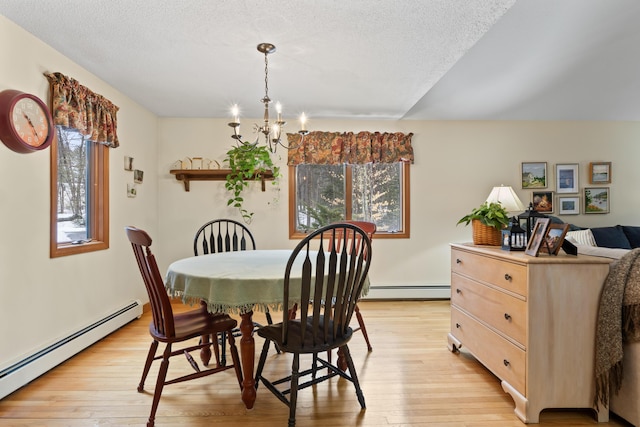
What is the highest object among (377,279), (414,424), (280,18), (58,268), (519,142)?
(280,18)

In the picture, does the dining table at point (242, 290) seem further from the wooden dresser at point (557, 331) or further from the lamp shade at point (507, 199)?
the lamp shade at point (507, 199)

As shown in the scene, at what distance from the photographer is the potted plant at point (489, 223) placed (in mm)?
2246

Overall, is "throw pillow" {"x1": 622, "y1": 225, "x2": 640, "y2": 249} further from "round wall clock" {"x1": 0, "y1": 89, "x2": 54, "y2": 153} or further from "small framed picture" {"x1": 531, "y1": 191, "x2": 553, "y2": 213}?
"round wall clock" {"x1": 0, "y1": 89, "x2": 54, "y2": 153}

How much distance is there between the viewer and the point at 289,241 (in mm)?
4035

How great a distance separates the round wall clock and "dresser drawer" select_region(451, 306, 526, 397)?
2.97 metres

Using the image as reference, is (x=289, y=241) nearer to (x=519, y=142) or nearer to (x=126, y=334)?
(x=126, y=334)

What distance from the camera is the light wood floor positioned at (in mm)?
1725

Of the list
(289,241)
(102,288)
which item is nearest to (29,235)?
(102,288)

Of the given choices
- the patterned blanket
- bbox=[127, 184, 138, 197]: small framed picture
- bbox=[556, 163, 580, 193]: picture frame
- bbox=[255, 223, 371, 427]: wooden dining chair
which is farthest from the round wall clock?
bbox=[556, 163, 580, 193]: picture frame

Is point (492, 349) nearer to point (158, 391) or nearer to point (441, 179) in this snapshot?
point (158, 391)

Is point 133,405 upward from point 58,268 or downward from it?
downward

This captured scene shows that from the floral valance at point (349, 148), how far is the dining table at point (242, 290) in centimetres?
221

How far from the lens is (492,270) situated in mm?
2008

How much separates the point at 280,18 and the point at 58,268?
223 centimetres
